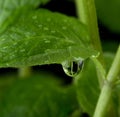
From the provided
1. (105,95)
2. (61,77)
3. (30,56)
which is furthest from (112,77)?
(61,77)

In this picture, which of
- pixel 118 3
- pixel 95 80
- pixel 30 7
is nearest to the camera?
pixel 30 7

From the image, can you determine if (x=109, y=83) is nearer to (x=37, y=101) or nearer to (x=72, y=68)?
(x=72, y=68)

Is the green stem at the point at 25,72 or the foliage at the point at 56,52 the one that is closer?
the foliage at the point at 56,52

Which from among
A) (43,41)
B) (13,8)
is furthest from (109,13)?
(43,41)

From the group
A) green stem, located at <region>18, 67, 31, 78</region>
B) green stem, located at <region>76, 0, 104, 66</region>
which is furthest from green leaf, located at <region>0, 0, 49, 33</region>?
green stem, located at <region>18, 67, 31, 78</region>

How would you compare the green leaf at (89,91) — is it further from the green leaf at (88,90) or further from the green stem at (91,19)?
the green stem at (91,19)

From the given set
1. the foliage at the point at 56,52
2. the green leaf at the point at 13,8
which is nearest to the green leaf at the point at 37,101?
the foliage at the point at 56,52

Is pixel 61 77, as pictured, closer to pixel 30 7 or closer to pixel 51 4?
pixel 51 4
